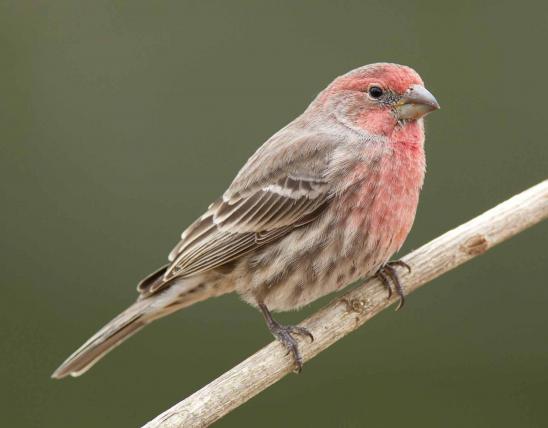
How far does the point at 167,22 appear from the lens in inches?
349

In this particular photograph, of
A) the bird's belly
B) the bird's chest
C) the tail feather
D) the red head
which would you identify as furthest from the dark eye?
the tail feather

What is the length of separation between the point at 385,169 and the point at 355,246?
0.48m

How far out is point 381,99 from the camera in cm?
668

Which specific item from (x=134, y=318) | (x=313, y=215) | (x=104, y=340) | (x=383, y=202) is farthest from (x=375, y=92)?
(x=104, y=340)

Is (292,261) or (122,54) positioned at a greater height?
(122,54)

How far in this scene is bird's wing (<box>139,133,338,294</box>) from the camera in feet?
21.9

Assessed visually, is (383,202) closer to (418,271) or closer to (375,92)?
(418,271)

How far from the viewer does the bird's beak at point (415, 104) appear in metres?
6.45

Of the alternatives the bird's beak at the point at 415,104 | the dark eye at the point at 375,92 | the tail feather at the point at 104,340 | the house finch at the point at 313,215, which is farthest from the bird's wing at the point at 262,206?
the bird's beak at the point at 415,104

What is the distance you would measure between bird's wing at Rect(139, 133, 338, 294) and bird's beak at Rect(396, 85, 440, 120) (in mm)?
506

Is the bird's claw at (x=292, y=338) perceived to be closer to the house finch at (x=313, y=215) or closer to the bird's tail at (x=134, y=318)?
the house finch at (x=313, y=215)

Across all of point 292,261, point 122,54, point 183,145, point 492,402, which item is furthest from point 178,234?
point 492,402

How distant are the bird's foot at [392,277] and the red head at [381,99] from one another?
2.58 ft

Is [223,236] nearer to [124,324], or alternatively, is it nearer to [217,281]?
[217,281]
